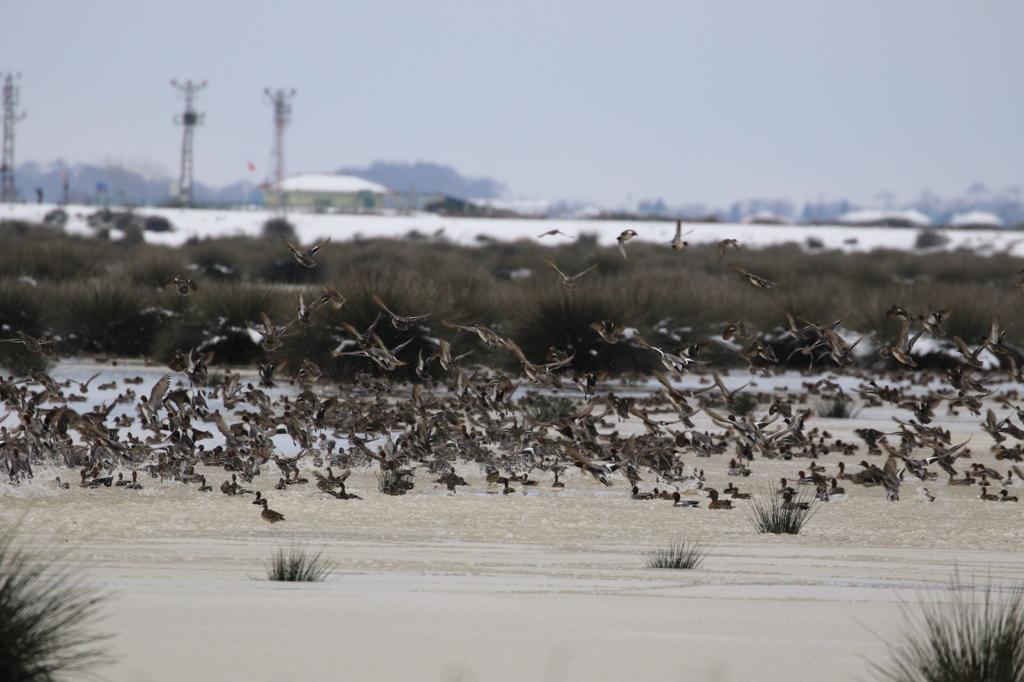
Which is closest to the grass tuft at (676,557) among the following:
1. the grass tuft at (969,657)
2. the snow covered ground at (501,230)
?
the grass tuft at (969,657)

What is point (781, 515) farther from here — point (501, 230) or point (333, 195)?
point (333, 195)

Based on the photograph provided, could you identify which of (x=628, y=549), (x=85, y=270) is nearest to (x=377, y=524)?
(x=628, y=549)

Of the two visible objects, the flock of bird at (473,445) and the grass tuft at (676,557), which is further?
the flock of bird at (473,445)

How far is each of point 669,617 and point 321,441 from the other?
265 inches

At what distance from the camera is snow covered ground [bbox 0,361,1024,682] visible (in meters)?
5.54

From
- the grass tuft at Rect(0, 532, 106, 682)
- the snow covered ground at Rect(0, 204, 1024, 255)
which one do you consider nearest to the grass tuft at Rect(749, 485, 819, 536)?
the grass tuft at Rect(0, 532, 106, 682)

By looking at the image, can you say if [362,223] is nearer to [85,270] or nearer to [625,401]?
[85,270]

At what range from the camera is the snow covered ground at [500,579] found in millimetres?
5535

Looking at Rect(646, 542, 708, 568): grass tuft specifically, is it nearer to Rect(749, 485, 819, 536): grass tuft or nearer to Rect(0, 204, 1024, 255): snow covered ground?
Rect(749, 485, 819, 536): grass tuft

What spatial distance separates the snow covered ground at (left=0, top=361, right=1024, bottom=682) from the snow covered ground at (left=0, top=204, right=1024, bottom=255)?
57.6 metres

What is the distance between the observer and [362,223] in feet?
255

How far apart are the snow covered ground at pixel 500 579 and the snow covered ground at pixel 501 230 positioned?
5760cm

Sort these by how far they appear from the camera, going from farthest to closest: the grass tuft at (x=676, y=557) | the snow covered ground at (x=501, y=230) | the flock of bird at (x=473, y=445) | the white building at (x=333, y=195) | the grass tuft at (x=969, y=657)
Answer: the white building at (x=333, y=195)
the snow covered ground at (x=501, y=230)
the flock of bird at (x=473, y=445)
the grass tuft at (x=676, y=557)
the grass tuft at (x=969, y=657)

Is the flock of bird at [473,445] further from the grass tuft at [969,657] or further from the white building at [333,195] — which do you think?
the white building at [333,195]
